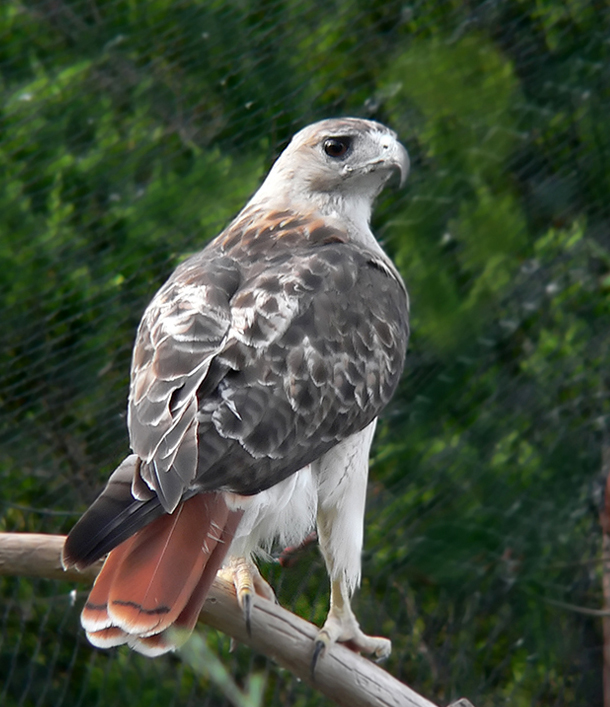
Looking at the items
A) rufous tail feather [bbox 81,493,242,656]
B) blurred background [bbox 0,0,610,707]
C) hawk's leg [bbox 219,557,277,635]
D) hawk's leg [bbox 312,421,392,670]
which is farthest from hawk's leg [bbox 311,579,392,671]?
rufous tail feather [bbox 81,493,242,656]

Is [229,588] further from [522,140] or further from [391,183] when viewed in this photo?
[522,140]

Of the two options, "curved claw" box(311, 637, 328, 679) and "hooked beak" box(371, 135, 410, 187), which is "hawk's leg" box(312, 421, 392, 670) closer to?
"curved claw" box(311, 637, 328, 679)

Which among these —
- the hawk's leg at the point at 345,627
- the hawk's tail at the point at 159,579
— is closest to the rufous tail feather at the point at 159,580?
the hawk's tail at the point at 159,579

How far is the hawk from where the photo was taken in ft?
4.51

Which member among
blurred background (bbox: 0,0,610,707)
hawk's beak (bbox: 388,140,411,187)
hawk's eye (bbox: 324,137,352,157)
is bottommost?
blurred background (bbox: 0,0,610,707)

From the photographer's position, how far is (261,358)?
62.3 inches

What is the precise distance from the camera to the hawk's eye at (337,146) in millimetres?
2062

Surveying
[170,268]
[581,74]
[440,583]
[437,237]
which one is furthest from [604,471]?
[170,268]

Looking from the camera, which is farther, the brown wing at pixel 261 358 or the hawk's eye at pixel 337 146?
the hawk's eye at pixel 337 146

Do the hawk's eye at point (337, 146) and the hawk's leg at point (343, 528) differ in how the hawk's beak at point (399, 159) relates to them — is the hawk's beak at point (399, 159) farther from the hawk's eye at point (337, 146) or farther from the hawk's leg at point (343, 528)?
the hawk's leg at point (343, 528)

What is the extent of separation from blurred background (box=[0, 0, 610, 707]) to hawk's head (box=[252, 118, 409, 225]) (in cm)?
46

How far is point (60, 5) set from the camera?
2619 mm

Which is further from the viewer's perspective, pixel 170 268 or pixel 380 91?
pixel 380 91

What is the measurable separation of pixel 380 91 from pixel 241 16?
0.42 meters
